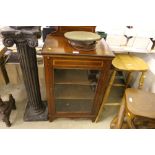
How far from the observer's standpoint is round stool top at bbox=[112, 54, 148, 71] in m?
1.25

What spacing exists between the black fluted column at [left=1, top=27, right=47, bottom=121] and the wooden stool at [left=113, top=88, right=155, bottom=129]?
0.77 meters

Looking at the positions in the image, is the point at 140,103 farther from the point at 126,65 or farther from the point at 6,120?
the point at 6,120

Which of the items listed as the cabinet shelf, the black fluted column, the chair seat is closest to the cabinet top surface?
the black fluted column

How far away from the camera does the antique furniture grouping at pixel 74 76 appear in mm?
985

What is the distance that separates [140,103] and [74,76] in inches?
22.4

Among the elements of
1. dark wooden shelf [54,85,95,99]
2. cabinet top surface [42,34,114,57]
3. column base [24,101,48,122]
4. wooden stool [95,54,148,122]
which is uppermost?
cabinet top surface [42,34,114,57]

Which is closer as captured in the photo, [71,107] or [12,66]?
[71,107]

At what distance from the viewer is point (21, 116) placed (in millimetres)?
1543

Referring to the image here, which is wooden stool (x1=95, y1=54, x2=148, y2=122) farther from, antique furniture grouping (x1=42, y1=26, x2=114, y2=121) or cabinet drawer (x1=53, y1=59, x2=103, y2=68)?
cabinet drawer (x1=53, y1=59, x2=103, y2=68)

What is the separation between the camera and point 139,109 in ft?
3.19
